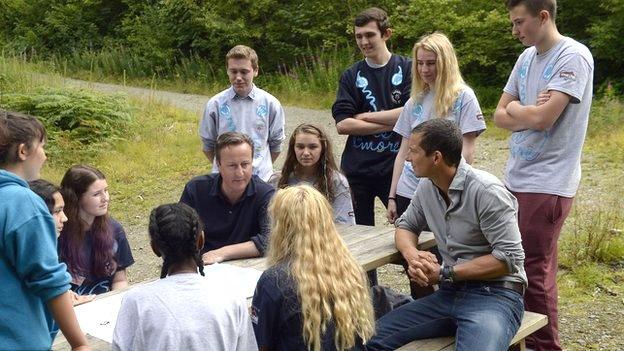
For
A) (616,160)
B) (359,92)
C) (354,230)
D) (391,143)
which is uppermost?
(359,92)

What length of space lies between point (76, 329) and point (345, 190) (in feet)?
7.85

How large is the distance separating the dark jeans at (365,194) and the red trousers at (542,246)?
1216 millimetres

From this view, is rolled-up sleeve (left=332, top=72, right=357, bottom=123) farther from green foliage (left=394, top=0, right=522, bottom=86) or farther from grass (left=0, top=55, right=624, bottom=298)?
green foliage (left=394, top=0, right=522, bottom=86)

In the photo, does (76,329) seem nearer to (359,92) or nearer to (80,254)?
(80,254)

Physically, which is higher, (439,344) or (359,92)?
(359,92)

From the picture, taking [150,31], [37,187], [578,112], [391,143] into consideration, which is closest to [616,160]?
[391,143]

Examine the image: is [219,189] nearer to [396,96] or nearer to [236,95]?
[236,95]

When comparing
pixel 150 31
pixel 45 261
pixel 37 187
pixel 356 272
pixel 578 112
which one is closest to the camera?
pixel 45 261

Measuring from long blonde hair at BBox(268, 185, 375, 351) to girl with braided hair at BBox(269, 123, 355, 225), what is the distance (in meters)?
1.58

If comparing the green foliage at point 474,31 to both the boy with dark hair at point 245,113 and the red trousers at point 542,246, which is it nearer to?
the boy with dark hair at point 245,113

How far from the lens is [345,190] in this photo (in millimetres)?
4996

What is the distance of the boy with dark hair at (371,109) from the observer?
5273 mm

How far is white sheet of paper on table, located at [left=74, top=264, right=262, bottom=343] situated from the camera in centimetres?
339

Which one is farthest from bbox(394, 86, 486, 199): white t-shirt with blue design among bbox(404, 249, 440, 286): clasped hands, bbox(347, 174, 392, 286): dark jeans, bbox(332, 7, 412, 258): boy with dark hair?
bbox(404, 249, 440, 286): clasped hands
